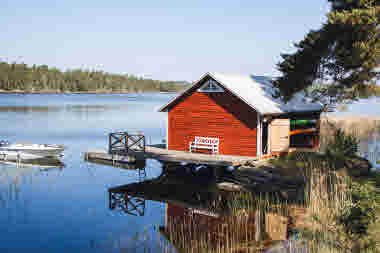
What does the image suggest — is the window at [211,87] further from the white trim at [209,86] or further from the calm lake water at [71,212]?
the calm lake water at [71,212]

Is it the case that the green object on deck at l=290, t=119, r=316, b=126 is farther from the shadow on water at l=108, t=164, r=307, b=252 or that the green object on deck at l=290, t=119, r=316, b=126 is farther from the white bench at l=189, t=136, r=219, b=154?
the shadow on water at l=108, t=164, r=307, b=252

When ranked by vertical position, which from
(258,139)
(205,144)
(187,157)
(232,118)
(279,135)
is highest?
(232,118)

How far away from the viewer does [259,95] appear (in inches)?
945

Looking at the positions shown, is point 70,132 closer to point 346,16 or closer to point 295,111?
point 295,111

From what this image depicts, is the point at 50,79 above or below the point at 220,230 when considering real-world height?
above

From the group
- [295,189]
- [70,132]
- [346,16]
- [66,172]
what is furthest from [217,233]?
[70,132]

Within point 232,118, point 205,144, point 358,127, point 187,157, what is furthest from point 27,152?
point 358,127

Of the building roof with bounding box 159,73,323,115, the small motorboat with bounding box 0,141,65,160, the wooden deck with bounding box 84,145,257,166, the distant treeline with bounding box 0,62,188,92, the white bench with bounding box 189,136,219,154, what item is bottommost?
the small motorboat with bounding box 0,141,65,160

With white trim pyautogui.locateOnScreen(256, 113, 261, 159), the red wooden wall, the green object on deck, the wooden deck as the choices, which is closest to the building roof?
the red wooden wall

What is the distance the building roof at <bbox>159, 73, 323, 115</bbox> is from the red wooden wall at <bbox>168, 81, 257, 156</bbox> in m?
0.51

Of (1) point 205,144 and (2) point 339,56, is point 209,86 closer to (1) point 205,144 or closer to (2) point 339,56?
(1) point 205,144

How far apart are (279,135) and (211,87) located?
185 inches

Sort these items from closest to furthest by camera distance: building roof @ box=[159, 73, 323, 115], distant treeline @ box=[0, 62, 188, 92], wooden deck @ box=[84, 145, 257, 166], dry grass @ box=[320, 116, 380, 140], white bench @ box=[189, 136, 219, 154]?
wooden deck @ box=[84, 145, 257, 166] < building roof @ box=[159, 73, 323, 115] < white bench @ box=[189, 136, 219, 154] < dry grass @ box=[320, 116, 380, 140] < distant treeline @ box=[0, 62, 188, 92]

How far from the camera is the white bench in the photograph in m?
23.4
